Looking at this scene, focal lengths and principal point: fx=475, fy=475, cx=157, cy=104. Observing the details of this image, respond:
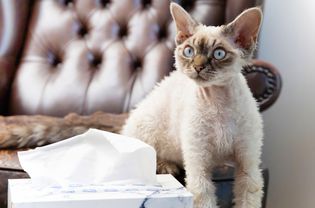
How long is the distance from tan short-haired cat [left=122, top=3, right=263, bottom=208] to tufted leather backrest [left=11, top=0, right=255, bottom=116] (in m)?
0.60

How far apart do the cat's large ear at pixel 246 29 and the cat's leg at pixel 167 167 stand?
1.11 feet

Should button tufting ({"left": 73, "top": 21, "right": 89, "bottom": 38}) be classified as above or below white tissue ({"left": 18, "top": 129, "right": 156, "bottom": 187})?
above

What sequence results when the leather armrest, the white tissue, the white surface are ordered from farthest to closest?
the white surface → the leather armrest → the white tissue

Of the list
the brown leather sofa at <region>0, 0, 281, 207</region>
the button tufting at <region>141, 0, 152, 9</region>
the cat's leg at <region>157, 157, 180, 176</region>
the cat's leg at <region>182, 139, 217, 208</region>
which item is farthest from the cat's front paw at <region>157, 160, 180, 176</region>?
the button tufting at <region>141, 0, 152, 9</region>

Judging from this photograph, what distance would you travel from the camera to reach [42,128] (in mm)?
1304

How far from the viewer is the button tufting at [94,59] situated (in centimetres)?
169

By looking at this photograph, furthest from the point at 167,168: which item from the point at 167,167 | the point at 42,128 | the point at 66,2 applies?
the point at 66,2

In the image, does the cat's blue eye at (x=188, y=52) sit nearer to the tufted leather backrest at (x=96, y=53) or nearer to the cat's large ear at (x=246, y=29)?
the cat's large ear at (x=246, y=29)

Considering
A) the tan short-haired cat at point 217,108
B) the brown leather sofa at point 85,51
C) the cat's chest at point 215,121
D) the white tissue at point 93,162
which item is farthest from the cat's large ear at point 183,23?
the brown leather sofa at point 85,51

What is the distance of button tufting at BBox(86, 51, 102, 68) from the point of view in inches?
66.4

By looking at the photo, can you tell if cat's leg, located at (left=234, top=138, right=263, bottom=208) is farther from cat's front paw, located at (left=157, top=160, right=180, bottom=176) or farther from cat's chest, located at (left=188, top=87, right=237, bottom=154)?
cat's front paw, located at (left=157, top=160, right=180, bottom=176)

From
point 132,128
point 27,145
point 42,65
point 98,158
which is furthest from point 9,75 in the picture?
point 98,158

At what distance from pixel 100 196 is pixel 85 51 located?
0.91m

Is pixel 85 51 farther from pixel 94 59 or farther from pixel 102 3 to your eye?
pixel 102 3
